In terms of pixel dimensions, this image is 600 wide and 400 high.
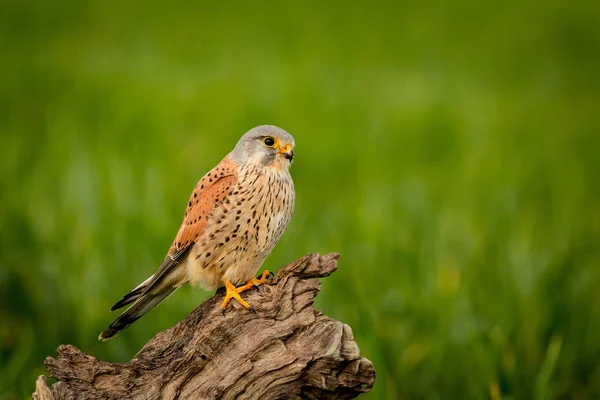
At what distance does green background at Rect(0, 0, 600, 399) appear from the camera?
6.94m

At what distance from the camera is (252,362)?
4.11 m

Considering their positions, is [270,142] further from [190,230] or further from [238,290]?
[238,290]

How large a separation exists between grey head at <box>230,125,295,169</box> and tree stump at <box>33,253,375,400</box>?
70 cm

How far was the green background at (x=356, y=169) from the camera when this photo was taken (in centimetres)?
694

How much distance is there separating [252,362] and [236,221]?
2.93ft

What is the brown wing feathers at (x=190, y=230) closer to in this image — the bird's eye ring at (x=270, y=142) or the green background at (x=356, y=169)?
the bird's eye ring at (x=270, y=142)

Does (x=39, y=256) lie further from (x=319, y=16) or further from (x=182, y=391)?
(x=319, y=16)

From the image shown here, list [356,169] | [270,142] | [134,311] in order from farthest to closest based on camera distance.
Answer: [356,169] → [134,311] → [270,142]

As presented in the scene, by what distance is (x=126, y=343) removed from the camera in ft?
22.2

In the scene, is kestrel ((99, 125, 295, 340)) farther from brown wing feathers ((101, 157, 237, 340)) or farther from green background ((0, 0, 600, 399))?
green background ((0, 0, 600, 399))

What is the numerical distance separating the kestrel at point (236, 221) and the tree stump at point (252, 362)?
0.39 meters

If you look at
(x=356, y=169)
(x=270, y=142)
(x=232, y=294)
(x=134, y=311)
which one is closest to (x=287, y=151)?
(x=270, y=142)

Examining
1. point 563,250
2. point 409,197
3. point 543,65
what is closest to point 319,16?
point 543,65

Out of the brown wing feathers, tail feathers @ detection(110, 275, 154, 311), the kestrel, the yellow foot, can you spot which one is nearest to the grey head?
the kestrel
